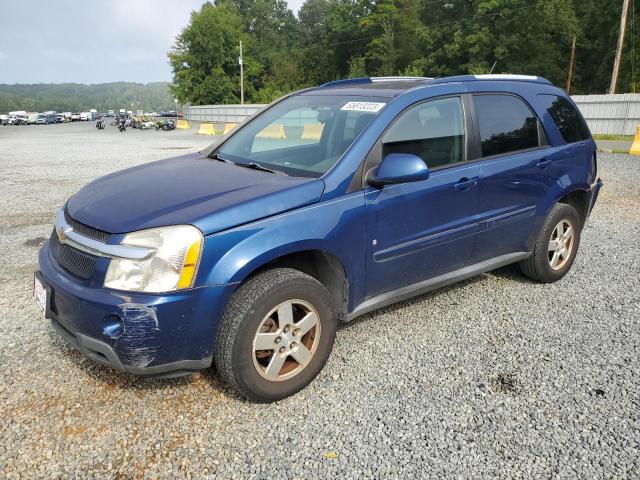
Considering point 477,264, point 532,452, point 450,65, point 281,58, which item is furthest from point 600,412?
point 281,58

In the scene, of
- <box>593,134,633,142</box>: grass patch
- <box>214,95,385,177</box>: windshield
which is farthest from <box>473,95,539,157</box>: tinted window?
<box>593,134,633,142</box>: grass patch

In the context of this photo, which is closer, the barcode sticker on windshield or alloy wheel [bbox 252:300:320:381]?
alloy wheel [bbox 252:300:320:381]

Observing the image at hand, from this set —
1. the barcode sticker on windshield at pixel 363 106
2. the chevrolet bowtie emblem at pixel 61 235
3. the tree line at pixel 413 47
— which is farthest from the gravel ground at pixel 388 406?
the tree line at pixel 413 47

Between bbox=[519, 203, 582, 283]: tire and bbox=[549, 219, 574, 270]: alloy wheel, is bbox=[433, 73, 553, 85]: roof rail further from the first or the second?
bbox=[549, 219, 574, 270]: alloy wheel

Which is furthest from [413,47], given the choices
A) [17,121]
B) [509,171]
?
[509,171]

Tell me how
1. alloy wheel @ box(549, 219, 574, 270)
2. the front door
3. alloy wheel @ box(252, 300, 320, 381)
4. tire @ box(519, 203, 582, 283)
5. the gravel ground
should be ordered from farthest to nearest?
1. alloy wheel @ box(549, 219, 574, 270)
2. tire @ box(519, 203, 582, 283)
3. the front door
4. alloy wheel @ box(252, 300, 320, 381)
5. the gravel ground

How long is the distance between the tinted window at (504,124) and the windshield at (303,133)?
91 centimetres

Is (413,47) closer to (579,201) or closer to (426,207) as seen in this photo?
(579,201)

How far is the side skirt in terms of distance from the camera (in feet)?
10.7

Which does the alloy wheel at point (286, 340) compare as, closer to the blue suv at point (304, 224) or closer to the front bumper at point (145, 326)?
the blue suv at point (304, 224)

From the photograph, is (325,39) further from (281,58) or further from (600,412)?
(600,412)

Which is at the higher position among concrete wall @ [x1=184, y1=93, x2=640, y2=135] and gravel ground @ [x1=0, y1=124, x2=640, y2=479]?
concrete wall @ [x1=184, y1=93, x2=640, y2=135]

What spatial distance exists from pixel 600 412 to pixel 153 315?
239cm

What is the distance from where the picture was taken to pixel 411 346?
11.5 ft
